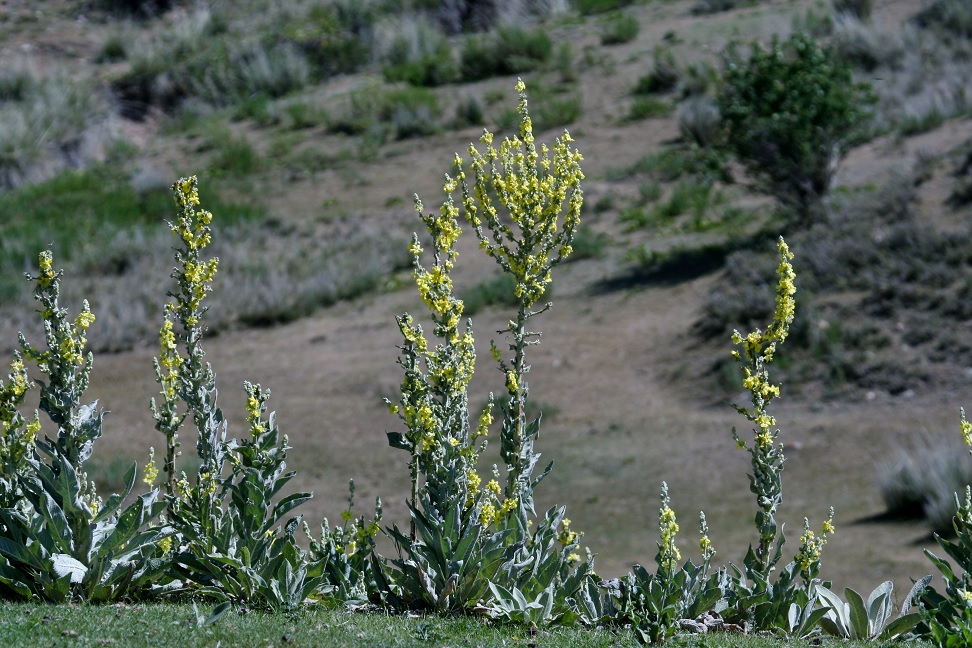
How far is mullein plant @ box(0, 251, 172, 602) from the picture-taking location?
572 cm

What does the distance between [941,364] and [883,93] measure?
898 cm

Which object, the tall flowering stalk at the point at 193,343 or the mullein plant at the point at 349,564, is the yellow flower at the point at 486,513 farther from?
the tall flowering stalk at the point at 193,343

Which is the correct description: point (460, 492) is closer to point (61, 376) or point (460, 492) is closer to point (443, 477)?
point (443, 477)

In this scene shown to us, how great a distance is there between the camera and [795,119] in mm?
15914

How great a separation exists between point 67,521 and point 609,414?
769 cm

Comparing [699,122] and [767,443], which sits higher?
[767,443]

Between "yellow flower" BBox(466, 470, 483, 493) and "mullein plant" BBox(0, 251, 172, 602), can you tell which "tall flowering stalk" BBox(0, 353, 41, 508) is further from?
"yellow flower" BBox(466, 470, 483, 493)

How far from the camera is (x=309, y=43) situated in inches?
1123

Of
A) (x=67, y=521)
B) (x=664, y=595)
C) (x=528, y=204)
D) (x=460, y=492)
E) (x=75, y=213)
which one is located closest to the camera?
(x=664, y=595)

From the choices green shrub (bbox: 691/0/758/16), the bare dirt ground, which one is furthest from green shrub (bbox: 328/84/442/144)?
green shrub (bbox: 691/0/758/16)

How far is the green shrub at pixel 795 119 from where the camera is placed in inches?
634

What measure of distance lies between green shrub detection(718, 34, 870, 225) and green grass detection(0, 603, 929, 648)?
435 inches

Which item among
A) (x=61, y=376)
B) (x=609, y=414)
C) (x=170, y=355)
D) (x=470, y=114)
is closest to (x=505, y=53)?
(x=470, y=114)

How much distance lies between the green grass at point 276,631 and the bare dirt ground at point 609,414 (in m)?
3.87
